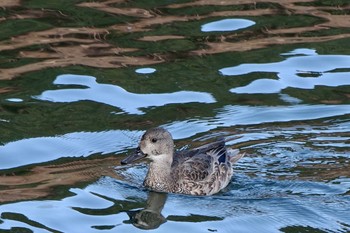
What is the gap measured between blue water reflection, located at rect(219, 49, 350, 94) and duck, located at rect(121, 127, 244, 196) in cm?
226

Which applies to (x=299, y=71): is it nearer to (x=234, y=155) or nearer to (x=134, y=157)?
(x=234, y=155)

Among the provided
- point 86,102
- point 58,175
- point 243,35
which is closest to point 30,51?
point 86,102

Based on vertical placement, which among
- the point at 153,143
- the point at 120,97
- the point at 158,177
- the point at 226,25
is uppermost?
the point at 226,25

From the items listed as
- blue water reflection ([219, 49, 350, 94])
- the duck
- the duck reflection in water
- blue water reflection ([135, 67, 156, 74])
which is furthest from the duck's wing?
blue water reflection ([135, 67, 156, 74])

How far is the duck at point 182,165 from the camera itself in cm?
1227

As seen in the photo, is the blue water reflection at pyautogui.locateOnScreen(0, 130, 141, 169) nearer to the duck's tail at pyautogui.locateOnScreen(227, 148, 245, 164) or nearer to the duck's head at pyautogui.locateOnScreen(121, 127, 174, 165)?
the duck's head at pyautogui.locateOnScreen(121, 127, 174, 165)

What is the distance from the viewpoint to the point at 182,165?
12609mm

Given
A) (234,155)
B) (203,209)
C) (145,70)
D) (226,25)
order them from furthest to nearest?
(226,25), (145,70), (234,155), (203,209)

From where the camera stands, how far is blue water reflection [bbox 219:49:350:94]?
14883 millimetres

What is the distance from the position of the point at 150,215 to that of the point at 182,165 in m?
1.35

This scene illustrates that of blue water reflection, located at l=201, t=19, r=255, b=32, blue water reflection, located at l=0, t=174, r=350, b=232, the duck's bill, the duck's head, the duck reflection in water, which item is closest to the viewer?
blue water reflection, located at l=0, t=174, r=350, b=232

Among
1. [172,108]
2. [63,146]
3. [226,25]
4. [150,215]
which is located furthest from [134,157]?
[226,25]

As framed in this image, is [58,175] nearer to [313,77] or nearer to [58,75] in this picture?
[58,75]

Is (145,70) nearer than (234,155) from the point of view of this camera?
No
